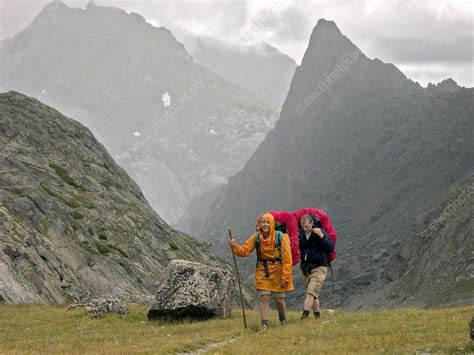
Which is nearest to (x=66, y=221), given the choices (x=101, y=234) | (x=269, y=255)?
(x=101, y=234)

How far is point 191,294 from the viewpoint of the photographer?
2252 cm

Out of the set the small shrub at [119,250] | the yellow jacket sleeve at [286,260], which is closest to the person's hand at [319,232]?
the yellow jacket sleeve at [286,260]

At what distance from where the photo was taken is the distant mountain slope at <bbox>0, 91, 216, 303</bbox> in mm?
33872

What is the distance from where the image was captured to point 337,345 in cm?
1444

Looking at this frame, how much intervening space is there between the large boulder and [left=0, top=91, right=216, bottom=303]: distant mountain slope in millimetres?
9223

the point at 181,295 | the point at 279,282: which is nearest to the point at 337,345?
the point at 279,282

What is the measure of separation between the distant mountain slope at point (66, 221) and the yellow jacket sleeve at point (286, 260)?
611 inches

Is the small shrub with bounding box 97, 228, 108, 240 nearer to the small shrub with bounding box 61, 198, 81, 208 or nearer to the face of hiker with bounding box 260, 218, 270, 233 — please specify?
the small shrub with bounding box 61, 198, 81, 208

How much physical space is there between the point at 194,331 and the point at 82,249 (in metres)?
28.6

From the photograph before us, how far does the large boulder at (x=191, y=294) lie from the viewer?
2233 centimetres

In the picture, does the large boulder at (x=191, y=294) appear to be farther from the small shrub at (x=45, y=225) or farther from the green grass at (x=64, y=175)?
the green grass at (x=64, y=175)

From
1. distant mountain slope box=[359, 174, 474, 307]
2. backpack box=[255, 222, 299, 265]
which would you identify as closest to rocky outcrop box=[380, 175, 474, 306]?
distant mountain slope box=[359, 174, 474, 307]

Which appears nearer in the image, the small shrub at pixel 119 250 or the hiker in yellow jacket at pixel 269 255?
the hiker in yellow jacket at pixel 269 255

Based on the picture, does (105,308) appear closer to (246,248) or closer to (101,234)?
(246,248)
